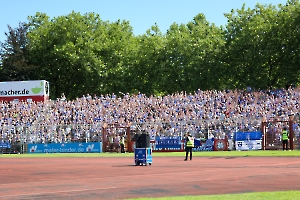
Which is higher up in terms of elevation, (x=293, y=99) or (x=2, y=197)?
(x=293, y=99)

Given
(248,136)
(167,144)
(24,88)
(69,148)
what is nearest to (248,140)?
(248,136)

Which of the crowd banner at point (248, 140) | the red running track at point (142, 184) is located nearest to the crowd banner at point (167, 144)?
the crowd banner at point (248, 140)

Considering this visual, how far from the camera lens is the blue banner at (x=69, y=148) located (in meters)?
56.1

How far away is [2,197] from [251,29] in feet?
187

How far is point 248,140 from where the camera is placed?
5053cm

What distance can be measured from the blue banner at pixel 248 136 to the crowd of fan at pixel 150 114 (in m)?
0.62

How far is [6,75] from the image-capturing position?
8694 centimetres

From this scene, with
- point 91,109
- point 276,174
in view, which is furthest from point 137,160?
point 91,109

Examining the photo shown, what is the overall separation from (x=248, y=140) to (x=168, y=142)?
7.20 metres

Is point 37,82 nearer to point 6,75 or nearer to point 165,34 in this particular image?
point 6,75

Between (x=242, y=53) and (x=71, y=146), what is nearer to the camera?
(x=71, y=146)

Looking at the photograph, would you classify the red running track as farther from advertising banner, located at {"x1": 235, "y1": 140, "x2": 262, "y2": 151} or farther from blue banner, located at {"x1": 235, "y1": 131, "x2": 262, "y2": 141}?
advertising banner, located at {"x1": 235, "y1": 140, "x2": 262, "y2": 151}

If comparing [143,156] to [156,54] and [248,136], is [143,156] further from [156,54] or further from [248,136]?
[156,54]

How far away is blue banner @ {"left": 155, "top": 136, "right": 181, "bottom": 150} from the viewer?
53.4 metres
